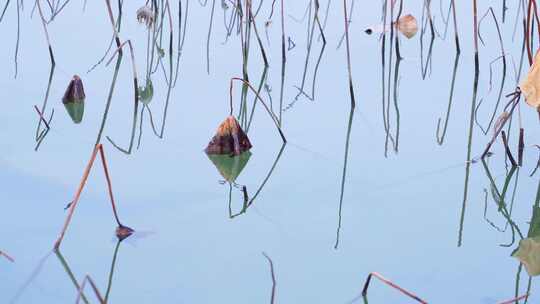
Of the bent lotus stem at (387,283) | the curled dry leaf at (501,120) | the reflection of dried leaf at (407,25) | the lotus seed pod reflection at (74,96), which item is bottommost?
the bent lotus stem at (387,283)

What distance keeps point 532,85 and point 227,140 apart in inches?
15.5

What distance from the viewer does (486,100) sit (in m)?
1.48

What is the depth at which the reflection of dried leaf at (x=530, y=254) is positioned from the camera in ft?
3.02

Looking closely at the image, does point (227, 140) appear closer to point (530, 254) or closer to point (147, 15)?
point (530, 254)

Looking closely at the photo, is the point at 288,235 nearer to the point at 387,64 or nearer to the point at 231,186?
the point at 231,186

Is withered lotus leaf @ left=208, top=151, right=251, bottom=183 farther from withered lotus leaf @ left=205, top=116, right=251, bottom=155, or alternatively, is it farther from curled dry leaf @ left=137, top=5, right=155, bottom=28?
curled dry leaf @ left=137, top=5, right=155, bottom=28

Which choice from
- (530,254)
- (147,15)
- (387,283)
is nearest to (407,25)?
(147,15)

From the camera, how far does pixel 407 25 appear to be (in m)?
1.80

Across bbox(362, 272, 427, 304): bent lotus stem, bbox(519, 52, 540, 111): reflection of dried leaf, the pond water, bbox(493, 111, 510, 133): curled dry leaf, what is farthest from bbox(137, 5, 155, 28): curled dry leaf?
bbox(362, 272, 427, 304): bent lotus stem

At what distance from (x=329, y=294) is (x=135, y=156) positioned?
0.45 m

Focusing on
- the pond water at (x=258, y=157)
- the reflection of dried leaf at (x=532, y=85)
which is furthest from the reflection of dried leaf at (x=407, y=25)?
the reflection of dried leaf at (x=532, y=85)

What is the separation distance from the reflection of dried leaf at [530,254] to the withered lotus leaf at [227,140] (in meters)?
0.39

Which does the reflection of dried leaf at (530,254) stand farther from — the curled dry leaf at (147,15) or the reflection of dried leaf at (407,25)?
the curled dry leaf at (147,15)

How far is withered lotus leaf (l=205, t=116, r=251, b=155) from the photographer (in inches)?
48.4
